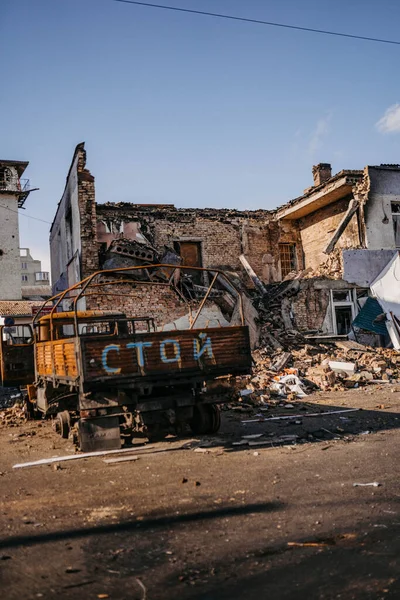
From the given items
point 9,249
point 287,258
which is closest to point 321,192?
point 287,258

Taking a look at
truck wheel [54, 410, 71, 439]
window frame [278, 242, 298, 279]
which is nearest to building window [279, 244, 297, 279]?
window frame [278, 242, 298, 279]

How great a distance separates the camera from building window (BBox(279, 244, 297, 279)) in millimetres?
27266

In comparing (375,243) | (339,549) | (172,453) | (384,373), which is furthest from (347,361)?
(339,549)

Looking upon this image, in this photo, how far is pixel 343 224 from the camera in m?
23.4

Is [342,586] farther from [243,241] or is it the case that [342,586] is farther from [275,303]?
[243,241]

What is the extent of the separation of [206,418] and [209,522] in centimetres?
397

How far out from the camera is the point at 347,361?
55.7 ft

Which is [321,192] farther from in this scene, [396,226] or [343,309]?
[343,309]

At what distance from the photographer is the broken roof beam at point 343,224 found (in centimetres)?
2280

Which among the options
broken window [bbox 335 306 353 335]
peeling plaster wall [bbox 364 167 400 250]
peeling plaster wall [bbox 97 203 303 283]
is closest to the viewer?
broken window [bbox 335 306 353 335]

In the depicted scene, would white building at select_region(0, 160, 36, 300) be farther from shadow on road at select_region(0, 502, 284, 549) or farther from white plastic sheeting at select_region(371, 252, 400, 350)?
shadow on road at select_region(0, 502, 284, 549)

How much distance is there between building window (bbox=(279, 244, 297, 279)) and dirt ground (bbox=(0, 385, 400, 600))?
760 inches

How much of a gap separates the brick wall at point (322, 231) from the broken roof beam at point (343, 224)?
17cm

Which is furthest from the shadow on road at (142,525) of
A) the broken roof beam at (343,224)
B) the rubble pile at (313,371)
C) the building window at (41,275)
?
the building window at (41,275)
